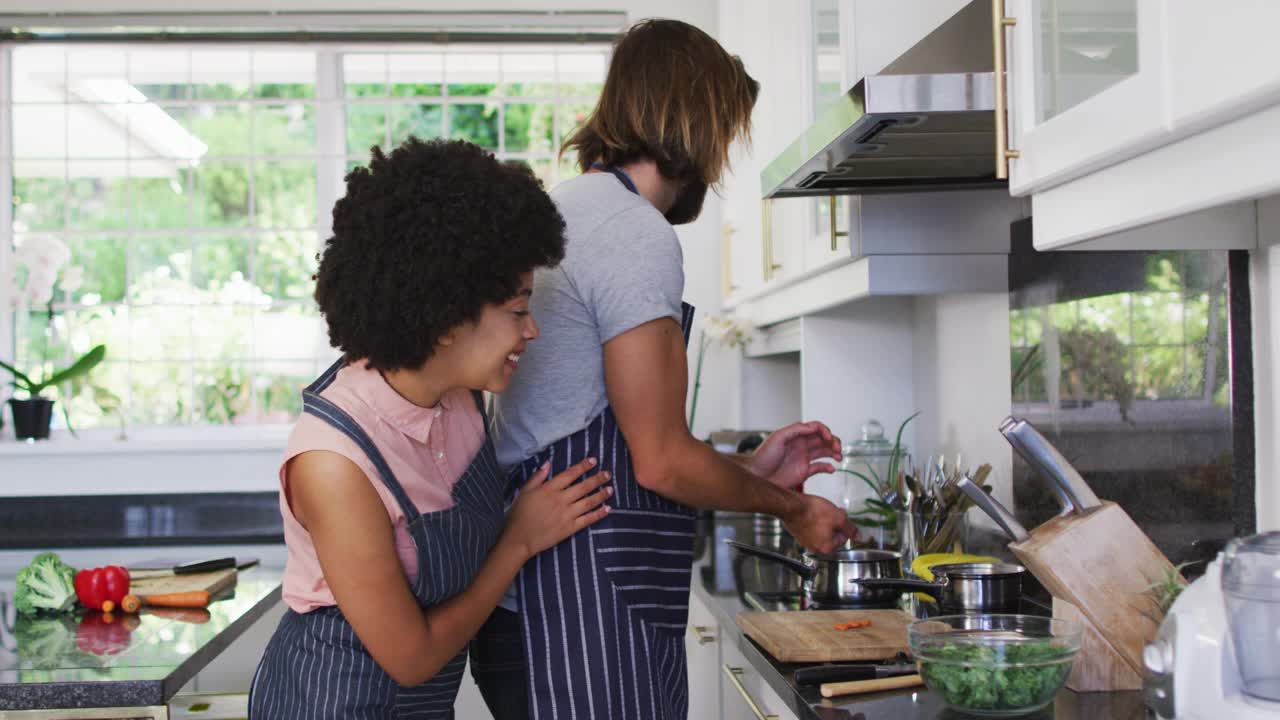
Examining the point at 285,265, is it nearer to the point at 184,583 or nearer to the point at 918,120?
the point at 184,583

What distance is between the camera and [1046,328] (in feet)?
6.19

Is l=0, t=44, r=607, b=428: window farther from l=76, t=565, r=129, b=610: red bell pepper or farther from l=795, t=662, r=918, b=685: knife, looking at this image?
l=795, t=662, r=918, b=685: knife

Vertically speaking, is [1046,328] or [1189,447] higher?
[1046,328]

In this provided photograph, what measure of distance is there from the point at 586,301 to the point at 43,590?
1.42m

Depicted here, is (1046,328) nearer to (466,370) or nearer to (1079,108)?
(1079,108)

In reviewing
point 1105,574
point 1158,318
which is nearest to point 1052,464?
point 1105,574

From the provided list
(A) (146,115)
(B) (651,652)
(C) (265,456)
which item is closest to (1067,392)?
(B) (651,652)

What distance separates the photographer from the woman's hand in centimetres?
133

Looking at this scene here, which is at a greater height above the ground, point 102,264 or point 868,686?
point 102,264

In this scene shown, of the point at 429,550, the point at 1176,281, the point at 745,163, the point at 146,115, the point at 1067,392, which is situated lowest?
the point at 429,550

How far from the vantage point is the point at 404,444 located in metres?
1.22

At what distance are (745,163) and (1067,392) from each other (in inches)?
58.8

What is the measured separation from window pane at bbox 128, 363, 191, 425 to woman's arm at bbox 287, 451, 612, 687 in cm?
280

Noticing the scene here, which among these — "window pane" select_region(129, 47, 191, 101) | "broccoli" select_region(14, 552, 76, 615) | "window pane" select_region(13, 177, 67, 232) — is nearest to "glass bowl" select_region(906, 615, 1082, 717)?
"broccoli" select_region(14, 552, 76, 615)
